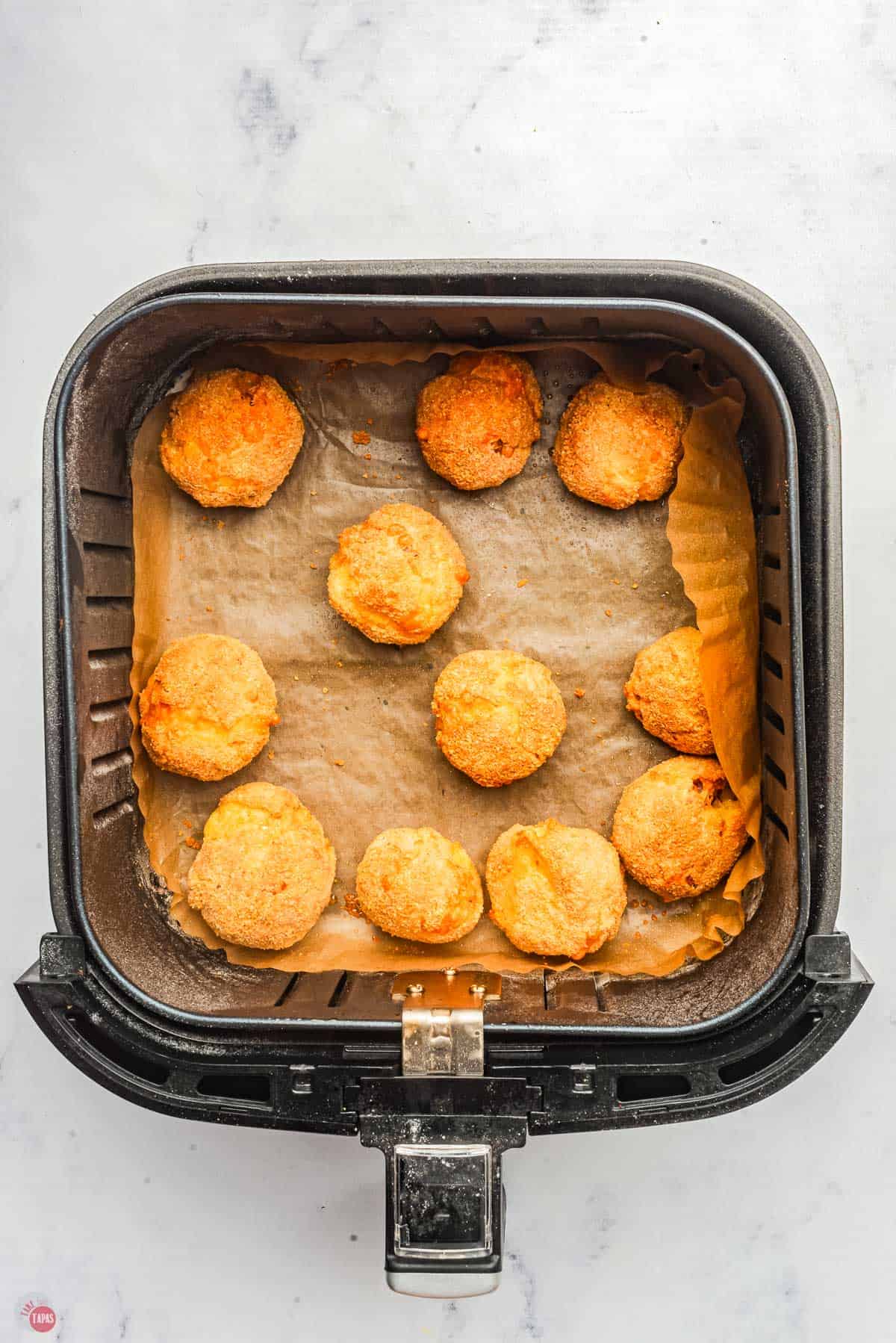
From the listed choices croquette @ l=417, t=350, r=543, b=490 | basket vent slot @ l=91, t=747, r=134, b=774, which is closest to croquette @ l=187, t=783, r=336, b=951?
basket vent slot @ l=91, t=747, r=134, b=774

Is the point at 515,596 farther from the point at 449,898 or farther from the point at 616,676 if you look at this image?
the point at 449,898

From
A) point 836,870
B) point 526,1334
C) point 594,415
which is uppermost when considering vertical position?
point 594,415

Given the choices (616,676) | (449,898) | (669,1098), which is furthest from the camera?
(616,676)

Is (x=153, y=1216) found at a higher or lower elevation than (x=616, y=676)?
lower

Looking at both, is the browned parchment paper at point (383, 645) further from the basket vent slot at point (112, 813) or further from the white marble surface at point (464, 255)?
the white marble surface at point (464, 255)

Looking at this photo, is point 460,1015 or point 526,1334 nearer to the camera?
point 460,1015

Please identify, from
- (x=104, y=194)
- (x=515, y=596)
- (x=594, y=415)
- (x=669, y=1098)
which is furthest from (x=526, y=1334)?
(x=104, y=194)
